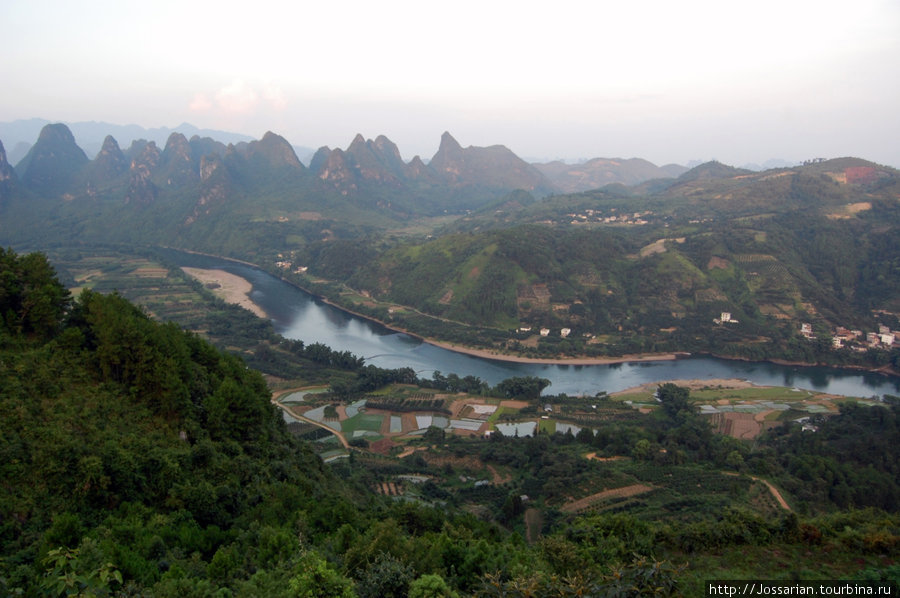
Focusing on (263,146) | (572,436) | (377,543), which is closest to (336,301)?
(572,436)

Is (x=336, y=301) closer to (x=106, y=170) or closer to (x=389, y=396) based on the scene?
(x=389, y=396)

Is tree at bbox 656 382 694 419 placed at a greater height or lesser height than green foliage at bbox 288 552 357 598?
lesser

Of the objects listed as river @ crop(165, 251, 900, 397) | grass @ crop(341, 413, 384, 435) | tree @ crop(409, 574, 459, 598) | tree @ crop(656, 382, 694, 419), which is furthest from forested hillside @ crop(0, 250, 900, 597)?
river @ crop(165, 251, 900, 397)

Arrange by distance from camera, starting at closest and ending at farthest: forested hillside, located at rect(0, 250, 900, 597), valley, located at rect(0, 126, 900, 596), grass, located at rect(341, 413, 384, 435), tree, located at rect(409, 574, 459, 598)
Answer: tree, located at rect(409, 574, 459, 598) → forested hillside, located at rect(0, 250, 900, 597) → valley, located at rect(0, 126, 900, 596) → grass, located at rect(341, 413, 384, 435)

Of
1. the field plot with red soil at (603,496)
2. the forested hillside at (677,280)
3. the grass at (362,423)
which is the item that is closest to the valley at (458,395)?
the field plot with red soil at (603,496)

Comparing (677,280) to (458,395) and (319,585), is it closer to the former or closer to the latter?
(458,395)

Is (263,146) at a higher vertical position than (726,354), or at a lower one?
higher

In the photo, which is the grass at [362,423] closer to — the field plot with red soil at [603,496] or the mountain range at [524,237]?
the field plot with red soil at [603,496]

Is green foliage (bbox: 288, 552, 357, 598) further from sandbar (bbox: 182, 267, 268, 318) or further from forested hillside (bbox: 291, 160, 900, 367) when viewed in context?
sandbar (bbox: 182, 267, 268, 318)

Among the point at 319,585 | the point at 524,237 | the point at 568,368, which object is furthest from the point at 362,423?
the point at 524,237
